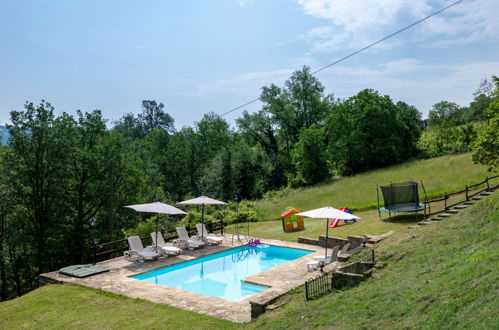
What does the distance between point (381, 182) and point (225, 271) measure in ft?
63.6

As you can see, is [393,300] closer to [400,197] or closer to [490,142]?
[400,197]

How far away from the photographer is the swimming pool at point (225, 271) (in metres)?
12.6

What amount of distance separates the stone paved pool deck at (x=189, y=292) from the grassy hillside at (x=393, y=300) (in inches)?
16.9

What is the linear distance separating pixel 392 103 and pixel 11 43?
117 ft

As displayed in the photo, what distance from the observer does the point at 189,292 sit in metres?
11.2

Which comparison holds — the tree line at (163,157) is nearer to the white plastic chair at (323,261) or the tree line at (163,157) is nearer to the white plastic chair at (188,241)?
the white plastic chair at (188,241)

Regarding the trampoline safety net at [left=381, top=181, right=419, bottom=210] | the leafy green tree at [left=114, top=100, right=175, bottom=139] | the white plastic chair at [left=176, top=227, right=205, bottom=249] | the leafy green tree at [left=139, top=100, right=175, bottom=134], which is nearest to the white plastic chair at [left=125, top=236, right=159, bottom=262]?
the white plastic chair at [left=176, top=227, right=205, bottom=249]

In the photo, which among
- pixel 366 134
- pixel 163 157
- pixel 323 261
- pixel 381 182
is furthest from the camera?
pixel 163 157

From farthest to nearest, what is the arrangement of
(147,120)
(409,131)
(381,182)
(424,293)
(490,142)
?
(147,120), (409,131), (381,182), (490,142), (424,293)

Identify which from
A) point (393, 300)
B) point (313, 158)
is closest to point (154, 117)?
→ point (313, 158)

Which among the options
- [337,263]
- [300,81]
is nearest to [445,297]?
[337,263]

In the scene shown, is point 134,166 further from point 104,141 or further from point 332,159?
point 332,159

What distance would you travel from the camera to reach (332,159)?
4081cm

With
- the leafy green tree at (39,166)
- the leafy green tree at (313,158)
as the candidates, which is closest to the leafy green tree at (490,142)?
→ the leafy green tree at (39,166)
